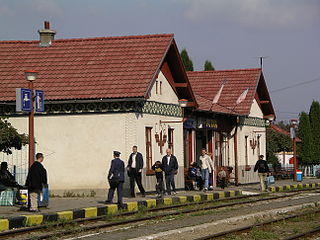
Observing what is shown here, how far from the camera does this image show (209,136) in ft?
130

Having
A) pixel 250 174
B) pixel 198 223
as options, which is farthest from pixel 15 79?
pixel 250 174

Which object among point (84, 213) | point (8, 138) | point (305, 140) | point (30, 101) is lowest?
point (84, 213)

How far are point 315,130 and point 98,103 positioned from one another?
43.1 metres

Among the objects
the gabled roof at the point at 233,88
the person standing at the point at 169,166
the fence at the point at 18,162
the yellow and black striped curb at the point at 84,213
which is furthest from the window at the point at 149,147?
the gabled roof at the point at 233,88

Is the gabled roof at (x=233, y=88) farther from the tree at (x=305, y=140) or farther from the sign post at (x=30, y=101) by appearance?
the tree at (x=305, y=140)

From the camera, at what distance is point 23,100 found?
21578mm

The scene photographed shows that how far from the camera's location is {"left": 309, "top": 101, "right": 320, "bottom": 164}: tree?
6862cm

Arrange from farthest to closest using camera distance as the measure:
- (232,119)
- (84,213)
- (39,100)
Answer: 1. (232,119)
2. (39,100)
3. (84,213)

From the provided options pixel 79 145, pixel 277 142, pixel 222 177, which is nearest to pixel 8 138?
pixel 79 145

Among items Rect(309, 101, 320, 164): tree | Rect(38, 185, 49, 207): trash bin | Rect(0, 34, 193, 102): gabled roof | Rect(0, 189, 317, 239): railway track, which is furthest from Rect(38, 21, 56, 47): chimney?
Rect(309, 101, 320, 164): tree

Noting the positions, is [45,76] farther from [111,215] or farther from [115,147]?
[111,215]

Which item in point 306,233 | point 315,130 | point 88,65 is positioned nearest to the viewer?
point 306,233

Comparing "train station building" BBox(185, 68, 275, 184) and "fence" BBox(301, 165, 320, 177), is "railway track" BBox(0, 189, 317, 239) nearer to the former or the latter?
"train station building" BBox(185, 68, 275, 184)

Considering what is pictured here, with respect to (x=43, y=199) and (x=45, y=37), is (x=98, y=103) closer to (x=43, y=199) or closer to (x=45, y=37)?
(x=45, y=37)
